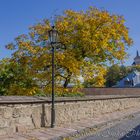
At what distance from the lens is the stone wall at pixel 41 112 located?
32.5ft

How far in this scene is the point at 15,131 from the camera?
10141mm

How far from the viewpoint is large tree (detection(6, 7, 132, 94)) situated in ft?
75.4

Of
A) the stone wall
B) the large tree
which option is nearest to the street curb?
the stone wall

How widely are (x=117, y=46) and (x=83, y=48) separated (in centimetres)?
325

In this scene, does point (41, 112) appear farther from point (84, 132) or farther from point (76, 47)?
point (76, 47)

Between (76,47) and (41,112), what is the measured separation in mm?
12785

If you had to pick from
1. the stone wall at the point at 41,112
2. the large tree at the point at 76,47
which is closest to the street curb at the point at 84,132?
the stone wall at the point at 41,112

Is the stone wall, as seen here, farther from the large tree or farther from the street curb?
the large tree

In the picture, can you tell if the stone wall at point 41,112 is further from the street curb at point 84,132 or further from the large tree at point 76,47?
the large tree at point 76,47

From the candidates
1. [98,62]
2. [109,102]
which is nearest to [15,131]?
[109,102]

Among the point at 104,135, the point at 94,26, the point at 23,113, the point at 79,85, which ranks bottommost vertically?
the point at 104,135

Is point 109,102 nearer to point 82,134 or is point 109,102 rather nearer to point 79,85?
point 79,85

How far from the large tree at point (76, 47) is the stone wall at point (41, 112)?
6751mm

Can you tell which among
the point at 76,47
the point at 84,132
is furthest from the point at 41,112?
the point at 76,47
